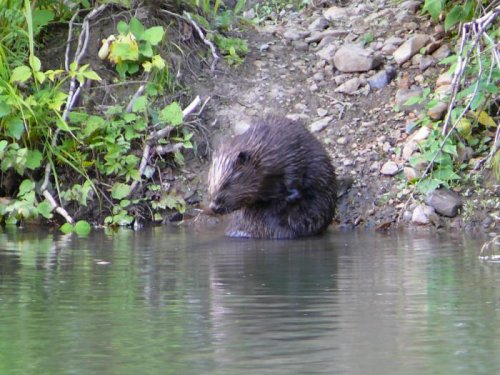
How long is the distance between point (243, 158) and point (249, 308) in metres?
3.36

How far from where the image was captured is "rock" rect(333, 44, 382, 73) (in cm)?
930

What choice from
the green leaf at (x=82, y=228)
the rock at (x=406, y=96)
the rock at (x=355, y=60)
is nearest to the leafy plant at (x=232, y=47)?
the rock at (x=355, y=60)

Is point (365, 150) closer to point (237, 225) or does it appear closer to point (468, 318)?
point (237, 225)

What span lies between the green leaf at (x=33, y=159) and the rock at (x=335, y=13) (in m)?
3.14

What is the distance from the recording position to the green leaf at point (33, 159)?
8.41 meters

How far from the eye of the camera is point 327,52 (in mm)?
9766

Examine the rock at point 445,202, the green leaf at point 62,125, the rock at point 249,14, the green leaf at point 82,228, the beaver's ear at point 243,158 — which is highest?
the rock at point 249,14

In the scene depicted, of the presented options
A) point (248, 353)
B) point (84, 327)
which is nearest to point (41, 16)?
point (84, 327)

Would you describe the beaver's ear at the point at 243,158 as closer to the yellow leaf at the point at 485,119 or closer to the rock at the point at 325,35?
the yellow leaf at the point at 485,119

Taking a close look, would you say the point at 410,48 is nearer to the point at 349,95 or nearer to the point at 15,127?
the point at 349,95

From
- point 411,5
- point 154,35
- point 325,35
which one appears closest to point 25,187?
point 154,35

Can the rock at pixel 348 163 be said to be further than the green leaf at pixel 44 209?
Yes

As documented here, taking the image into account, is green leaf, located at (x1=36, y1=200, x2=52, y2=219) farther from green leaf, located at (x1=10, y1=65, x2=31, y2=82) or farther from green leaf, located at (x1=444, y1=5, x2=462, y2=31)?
green leaf, located at (x1=444, y1=5, x2=462, y2=31)

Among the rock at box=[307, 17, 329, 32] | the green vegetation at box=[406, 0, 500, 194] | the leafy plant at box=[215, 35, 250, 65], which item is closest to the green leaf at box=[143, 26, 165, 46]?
the leafy plant at box=[215, 35, 250, 65]
